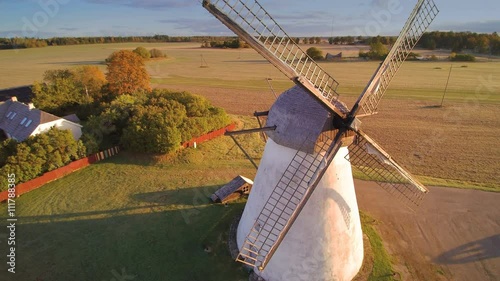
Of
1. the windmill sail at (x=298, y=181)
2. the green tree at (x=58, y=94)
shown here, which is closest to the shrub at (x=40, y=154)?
the green tree at (x=58, y=94)

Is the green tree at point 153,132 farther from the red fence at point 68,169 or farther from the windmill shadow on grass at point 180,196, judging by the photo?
the windmill shadow on grass at point 180,196

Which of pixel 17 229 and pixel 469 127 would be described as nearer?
pixel 17 229

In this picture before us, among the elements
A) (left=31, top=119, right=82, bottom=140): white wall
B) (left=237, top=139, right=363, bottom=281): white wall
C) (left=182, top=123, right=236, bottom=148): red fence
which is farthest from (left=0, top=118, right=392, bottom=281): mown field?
(left=31, top=119, right=82, bottom=140): white wall

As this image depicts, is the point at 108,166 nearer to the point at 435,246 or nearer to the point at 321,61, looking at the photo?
the point at 435,246

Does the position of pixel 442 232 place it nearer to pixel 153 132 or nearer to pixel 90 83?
pixel 153 132

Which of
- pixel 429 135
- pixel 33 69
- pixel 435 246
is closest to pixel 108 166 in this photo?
pixel 435 246

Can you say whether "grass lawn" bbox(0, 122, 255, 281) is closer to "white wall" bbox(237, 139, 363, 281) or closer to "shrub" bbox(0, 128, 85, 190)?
"shrub" bbox(0, 128, 85, 190)
